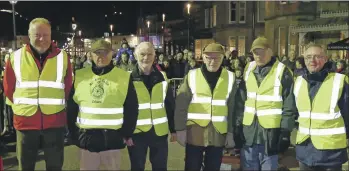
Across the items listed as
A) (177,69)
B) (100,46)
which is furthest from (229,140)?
(177,69)

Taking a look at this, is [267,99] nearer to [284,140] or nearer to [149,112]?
[284,140]

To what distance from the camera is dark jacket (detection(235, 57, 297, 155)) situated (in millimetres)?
4191

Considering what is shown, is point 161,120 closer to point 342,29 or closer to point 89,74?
point 89,74

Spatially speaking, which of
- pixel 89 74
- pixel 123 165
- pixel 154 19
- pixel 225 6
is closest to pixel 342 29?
pixel 225 6

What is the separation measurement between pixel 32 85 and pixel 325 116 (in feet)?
10.3

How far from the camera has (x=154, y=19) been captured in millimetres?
65375

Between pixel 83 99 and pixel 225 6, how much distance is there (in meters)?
31.5

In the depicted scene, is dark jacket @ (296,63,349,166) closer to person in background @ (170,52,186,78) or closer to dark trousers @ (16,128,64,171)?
dark trousers @ (16,128,64,171)

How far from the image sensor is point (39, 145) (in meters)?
4.19

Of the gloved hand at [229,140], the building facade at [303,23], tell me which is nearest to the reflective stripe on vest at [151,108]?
the gloved hand at [229,140]

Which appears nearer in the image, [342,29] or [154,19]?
[342,29]

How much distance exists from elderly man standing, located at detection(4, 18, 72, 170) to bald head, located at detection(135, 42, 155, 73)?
2.86 ft

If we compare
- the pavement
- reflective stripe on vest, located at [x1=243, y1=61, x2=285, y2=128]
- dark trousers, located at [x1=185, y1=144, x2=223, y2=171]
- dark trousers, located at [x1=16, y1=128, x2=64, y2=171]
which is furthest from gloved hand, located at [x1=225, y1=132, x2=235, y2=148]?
dark trousers, located at [x1=16, y1=128, x2=64, y2=171]

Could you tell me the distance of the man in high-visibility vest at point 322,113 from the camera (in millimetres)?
3893
